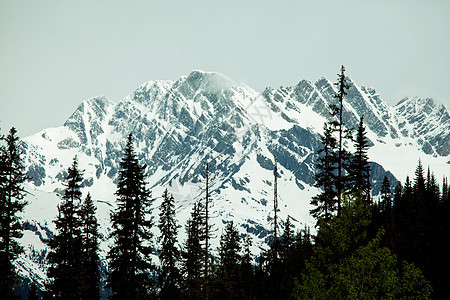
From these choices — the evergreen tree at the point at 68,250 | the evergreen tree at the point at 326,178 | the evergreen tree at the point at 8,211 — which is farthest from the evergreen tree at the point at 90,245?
the evergreen tree at the point at 326,178

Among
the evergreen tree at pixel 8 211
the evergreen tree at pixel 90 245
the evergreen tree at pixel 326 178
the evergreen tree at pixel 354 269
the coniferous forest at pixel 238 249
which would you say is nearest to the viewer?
the evergreen tree at pixel 354 269

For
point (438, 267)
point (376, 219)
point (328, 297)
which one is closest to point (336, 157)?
point (328, 297)

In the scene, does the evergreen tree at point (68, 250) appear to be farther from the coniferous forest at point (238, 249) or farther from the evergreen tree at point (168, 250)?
the evergreen tree at point (168, 250)

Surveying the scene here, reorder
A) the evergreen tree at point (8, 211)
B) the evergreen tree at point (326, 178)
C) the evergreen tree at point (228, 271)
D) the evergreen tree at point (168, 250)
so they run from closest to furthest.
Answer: the evergreen tree at point (8, 211)
the evergreen tree at point (326, 178)
the evergreen tree at point (228, 271)
the evergreen tree at point (168, 250)

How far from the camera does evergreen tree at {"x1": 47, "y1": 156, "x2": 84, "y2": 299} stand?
1416 inches

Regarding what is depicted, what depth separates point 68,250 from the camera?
36375 mm

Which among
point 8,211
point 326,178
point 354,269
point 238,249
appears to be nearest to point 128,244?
point 8,211

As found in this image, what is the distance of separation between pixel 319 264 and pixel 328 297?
1.79m

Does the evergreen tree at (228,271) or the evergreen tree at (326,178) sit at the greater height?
the evergreen tree at (326,178)

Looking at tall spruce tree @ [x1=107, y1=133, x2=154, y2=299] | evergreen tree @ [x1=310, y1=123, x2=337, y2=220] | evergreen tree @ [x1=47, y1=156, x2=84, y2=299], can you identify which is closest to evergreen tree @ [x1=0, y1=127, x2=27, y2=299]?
evergreen tree @ [x1=47, y1=156, x2=84, y2=299]

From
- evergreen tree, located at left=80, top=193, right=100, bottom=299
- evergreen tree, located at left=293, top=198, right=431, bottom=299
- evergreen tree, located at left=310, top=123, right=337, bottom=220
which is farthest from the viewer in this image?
evergreen tree, located at left=80, top=193, right=100, bottom=299

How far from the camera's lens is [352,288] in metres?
22.0

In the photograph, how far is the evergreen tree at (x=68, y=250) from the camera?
118ft

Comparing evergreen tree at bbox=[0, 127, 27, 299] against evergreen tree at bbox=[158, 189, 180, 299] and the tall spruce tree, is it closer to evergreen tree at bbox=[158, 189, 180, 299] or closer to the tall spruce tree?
the tall spruce tree
